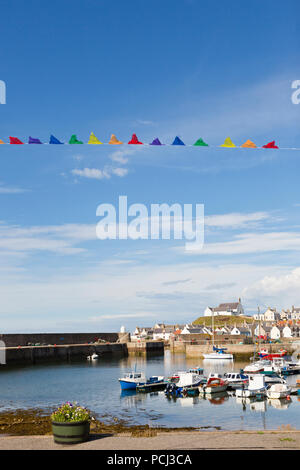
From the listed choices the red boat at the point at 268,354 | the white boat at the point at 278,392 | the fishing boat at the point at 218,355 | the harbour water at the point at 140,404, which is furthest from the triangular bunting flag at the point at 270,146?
the fishing boat at the point at 218,355

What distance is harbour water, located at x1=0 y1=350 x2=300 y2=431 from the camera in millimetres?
32188

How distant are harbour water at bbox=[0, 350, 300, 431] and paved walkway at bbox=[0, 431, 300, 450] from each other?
41.6 feet

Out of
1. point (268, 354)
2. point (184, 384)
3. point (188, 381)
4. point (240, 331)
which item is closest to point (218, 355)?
point (268, 354)

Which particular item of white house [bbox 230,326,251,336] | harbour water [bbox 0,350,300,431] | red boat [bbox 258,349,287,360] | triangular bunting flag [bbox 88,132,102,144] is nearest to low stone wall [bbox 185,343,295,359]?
red boat [bbox 258,349,287,360]

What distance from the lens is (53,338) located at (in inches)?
4114

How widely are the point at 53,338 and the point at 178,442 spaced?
306 ft

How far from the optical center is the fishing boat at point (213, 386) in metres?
45.8

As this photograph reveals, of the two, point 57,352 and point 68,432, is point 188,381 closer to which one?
point 68,432

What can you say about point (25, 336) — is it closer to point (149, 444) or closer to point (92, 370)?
point (92, 370)

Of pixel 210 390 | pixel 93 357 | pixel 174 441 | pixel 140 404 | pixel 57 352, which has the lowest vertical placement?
pixel 93 357

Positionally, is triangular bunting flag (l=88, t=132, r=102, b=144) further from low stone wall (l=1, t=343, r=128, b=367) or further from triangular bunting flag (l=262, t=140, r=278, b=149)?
low stone wall (l=1, t=343, r=128, b=367)

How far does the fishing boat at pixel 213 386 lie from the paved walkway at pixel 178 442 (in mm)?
29760
